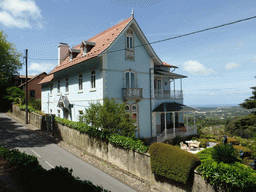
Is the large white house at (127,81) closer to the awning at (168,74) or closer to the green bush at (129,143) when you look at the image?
the awning at (168,74)

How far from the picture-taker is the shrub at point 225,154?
30.4 feet

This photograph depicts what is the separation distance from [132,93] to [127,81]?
1590 mm

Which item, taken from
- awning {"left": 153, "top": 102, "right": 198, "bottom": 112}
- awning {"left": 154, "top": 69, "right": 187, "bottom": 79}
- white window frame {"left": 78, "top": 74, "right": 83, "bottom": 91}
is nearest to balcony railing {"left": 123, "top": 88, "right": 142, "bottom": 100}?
awning {"left": 153, "top": 102, "right": 198, "bottom": 112}

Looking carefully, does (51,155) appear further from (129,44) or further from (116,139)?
(129,44)

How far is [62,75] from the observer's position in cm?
2862

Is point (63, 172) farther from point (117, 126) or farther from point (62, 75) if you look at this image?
point (62, 75)

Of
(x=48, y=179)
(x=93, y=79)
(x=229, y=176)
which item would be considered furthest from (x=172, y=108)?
(x=48, y=179)

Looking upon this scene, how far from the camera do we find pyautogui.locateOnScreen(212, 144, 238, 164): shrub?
9.26 meters

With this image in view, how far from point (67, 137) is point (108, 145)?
23.2 feet

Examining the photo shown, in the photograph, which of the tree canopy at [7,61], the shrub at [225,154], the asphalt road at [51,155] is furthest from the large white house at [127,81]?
the tree canopy at [7,61]

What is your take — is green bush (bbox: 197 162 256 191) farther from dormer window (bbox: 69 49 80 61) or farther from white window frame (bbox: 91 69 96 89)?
dormer window (bbox: 69 49 80 61)

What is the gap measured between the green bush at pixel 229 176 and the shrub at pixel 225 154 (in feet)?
0.97

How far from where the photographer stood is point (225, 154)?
9.32 metres

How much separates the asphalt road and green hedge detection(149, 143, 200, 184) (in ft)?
7.81
